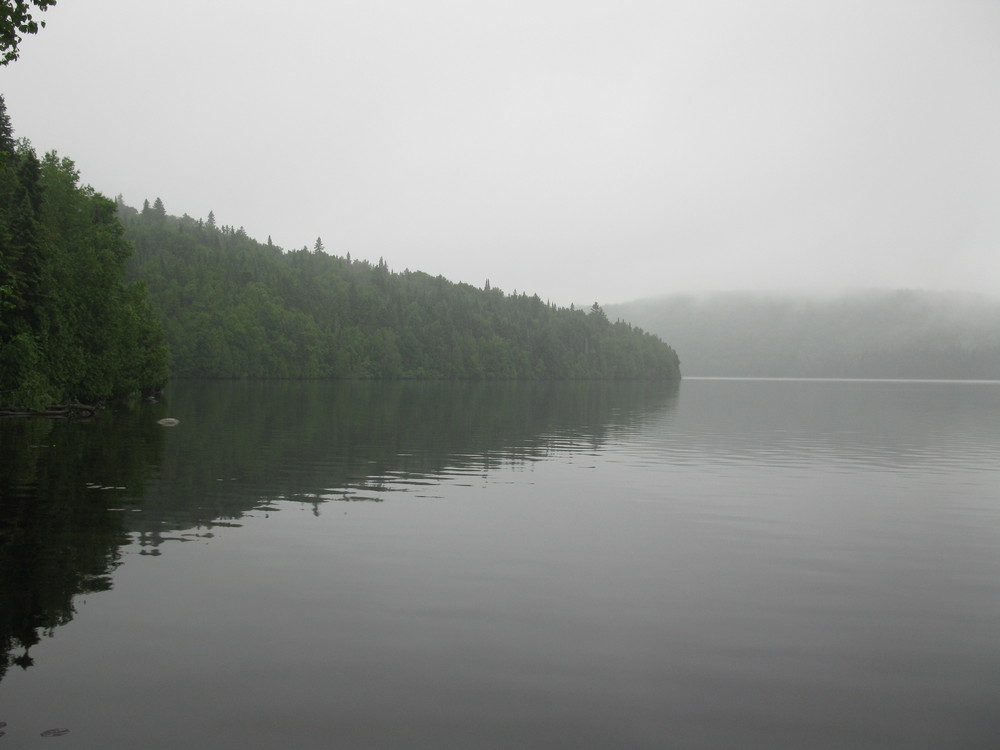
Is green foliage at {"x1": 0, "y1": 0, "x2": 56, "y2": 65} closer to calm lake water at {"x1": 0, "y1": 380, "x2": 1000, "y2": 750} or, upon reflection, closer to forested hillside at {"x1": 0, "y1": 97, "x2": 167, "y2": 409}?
calm lake water at {"x1": 0, "y1": 380, "x2": 1000, "y2": 750}

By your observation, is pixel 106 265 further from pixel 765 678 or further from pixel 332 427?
pixel 765 678

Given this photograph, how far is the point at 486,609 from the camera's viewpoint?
15.2 m

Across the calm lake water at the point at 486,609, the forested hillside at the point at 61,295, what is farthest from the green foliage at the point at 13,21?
the forested hillside at the point at 61,295

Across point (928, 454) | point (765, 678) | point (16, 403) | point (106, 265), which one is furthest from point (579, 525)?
point (106, 265)

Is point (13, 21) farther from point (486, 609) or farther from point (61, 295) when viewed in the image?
point (61, 295)

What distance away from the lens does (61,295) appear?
6147 cm

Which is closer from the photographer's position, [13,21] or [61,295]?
[13,21]

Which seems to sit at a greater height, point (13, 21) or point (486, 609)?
point (13, 21)

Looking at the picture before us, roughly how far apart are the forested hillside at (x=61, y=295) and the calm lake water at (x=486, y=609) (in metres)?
23.7

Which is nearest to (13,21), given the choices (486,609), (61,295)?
(486,609)

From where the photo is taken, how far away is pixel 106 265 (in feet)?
220

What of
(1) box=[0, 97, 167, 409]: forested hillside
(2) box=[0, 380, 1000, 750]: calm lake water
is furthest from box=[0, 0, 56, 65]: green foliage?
(1) box=[0, 97, 167, 409]: forested hillside

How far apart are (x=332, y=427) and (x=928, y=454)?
41334 millimetres

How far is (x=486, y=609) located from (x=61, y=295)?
59.2 m
